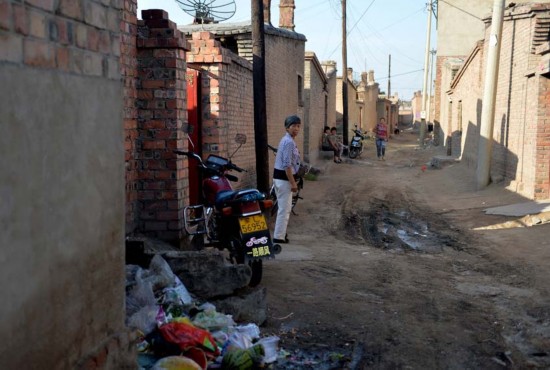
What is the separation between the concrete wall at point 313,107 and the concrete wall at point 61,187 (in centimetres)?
1685

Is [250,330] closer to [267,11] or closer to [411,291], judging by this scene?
[411,291]

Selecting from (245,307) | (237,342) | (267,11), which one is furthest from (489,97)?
(237,342)

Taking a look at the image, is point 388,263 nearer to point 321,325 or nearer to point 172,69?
point 321,325

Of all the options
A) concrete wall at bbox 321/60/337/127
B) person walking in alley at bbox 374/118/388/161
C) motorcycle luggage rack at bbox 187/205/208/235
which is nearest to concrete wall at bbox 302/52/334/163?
concrete wall at bbox 321/60/337/127

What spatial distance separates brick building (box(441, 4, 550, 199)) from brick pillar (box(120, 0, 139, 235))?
26.7 ft

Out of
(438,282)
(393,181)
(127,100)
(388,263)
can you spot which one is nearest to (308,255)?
(388,263)

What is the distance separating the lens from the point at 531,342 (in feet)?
14.0

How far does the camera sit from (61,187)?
233 centimetres

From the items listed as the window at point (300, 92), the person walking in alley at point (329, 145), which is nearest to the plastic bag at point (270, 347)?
the window at point (300, 92)

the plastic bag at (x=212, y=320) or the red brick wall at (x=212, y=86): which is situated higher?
the red brick wall at (x=212, y=86)

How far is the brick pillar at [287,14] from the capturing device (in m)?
20.2

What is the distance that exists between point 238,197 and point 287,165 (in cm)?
221

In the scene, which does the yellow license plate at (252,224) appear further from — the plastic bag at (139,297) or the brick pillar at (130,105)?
the plastic bag at (139,297)

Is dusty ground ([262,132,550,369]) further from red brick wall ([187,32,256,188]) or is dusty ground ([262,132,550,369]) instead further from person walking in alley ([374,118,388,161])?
person walking in alley ([374,118,388,161])
